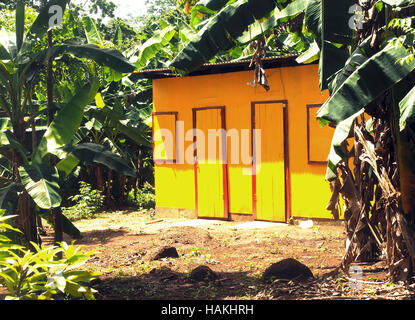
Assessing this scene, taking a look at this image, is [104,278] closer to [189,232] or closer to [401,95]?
[189,232]

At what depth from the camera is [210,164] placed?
12.7 metres

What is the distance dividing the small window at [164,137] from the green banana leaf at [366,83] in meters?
7.59

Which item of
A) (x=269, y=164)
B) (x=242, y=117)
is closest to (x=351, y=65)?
(x=269, y=164)

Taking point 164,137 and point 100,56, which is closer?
point 100,56

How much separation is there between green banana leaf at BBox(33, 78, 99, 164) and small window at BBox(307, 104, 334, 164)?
5.03 metres

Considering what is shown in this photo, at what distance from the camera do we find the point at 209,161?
12703 millimetres

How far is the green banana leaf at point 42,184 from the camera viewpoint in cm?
680

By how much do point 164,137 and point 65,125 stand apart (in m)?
6.04

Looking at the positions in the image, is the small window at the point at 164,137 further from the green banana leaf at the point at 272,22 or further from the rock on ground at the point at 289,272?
the rock on ground at the point at 289,272

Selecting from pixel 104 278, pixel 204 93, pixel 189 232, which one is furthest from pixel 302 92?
pixel 104 278

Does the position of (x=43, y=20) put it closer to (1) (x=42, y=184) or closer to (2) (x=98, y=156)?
(2) (x=98, y=156)


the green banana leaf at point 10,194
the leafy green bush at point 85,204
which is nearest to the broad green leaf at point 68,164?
the green banana leaf at point 10,194

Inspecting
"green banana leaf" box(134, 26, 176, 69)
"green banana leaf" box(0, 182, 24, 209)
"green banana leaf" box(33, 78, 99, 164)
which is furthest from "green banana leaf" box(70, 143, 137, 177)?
"green banana leaf" box(134, 26, 176, 69)

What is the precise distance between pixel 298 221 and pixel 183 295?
4.94 m
